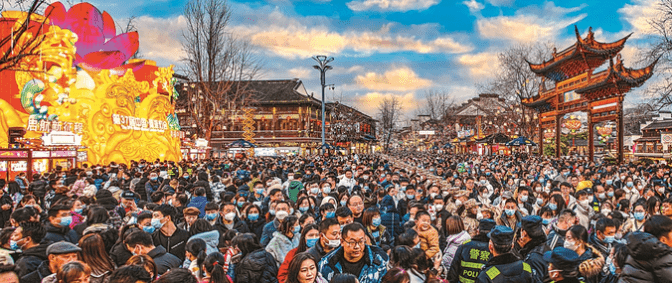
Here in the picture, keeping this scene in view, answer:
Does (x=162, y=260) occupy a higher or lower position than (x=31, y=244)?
lower

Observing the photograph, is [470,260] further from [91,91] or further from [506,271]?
[91,91]

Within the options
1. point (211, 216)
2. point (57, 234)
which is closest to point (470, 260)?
point (211, 216)

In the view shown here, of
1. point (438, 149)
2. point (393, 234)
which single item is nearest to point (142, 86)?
point (393, 234)

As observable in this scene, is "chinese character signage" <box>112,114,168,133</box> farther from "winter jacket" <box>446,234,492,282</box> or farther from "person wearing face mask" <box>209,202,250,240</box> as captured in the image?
"winter jacket" <box>446,234,492,282</box>

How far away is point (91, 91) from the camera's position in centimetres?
2195

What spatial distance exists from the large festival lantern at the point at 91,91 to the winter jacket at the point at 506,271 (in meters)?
17.3

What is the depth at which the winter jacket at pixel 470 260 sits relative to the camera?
13.7ft

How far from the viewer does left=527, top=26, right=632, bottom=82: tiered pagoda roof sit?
2348 cm

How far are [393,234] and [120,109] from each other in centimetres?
2147

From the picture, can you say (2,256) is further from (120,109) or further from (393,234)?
(120,109)

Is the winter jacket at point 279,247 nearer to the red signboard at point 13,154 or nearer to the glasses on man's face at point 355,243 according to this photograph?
the glasses on man's face at point 355,243

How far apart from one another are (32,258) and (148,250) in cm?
115

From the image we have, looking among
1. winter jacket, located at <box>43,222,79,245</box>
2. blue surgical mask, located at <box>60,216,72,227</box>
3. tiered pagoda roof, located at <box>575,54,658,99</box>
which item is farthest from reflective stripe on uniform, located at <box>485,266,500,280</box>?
tiered pagoda roof, located at <box>575,54,658,99</box>

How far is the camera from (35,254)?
4.50m
